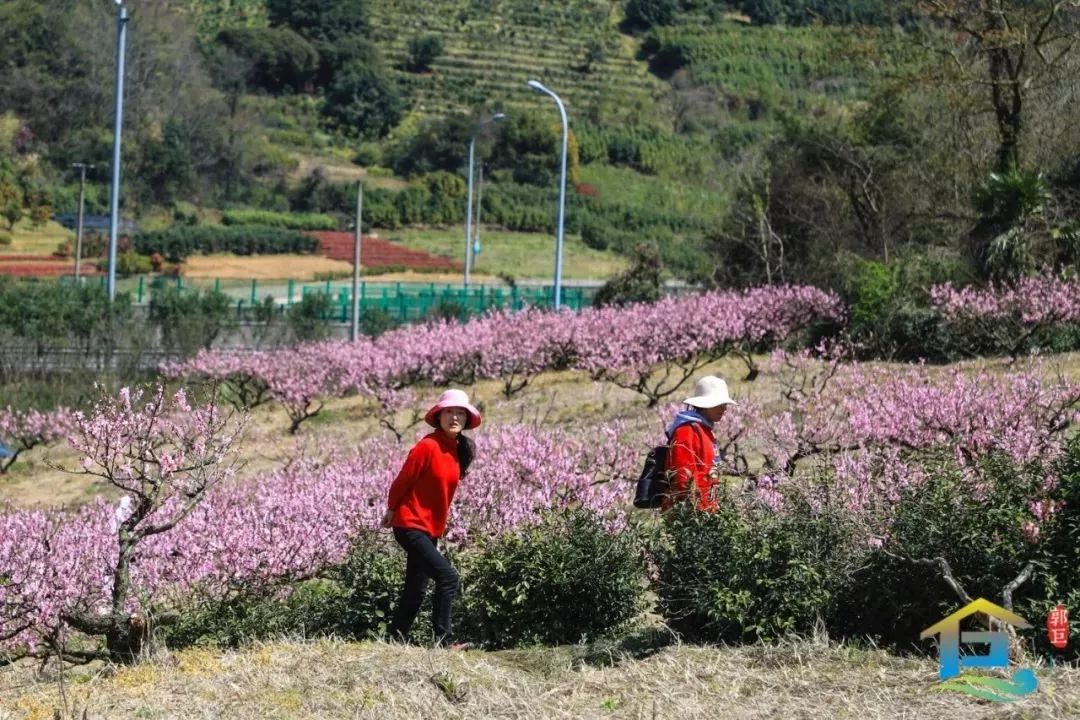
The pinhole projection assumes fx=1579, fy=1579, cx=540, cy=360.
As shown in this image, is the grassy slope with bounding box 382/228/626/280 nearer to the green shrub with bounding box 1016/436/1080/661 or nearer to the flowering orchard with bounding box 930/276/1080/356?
the flowering orchard with bounding box 930/276/1080/356

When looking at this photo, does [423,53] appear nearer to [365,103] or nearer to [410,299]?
[365,103]

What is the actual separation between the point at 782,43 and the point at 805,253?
104 metres

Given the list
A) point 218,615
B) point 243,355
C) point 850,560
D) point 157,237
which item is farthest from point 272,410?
point 157,237

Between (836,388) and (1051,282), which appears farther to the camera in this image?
(1051,282)

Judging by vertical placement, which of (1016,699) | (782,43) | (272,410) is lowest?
(272,410)

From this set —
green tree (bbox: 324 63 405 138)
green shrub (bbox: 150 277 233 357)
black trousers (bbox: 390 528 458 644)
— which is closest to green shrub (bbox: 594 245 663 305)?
green shrub (bbox: 150 277 233 357)

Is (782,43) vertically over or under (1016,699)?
over

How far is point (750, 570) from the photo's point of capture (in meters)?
7.72

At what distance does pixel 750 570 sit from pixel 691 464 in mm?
695

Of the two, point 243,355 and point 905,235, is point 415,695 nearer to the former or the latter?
point 243,355

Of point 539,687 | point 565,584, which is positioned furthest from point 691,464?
point 539,687

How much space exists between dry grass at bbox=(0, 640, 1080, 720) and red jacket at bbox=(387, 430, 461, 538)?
26.4 inches

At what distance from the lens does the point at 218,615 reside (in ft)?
29.6

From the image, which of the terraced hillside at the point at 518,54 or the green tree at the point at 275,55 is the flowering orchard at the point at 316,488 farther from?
the green tree at the point at 275,55
